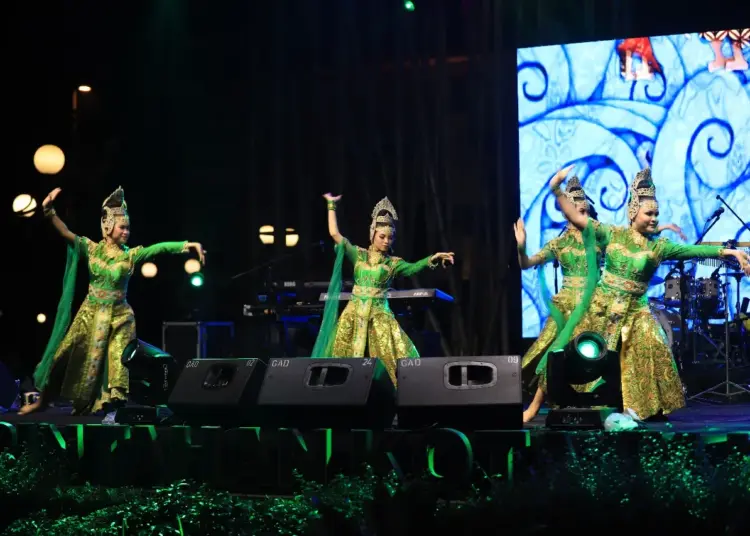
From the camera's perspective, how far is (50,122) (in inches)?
411

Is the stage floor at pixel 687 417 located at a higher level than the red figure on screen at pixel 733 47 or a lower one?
lower

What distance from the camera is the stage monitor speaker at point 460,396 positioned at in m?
4.45

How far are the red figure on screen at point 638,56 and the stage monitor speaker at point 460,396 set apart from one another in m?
5.62

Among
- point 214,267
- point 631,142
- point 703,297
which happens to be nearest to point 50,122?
point 214,267

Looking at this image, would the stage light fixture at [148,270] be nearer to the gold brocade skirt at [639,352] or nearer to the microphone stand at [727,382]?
the microphone stand at [727,382]

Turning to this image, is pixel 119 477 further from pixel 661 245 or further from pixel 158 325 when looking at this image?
pixel 158 325

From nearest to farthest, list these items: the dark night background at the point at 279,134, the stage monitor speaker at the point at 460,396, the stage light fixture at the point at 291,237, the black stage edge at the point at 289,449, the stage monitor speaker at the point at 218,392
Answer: the black stage edge at the point at 289,449, the stage monitor speaker at the point at 460,396, the stage monitor speaker at the point at 218,392, the dark night background at the point at 279,134, the stage light fixture at the point at 291,237

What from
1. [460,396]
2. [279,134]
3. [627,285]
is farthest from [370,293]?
[279,134]

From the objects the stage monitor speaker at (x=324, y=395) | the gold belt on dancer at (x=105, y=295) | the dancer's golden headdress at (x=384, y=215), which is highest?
the dancer's golden headdress at (x=384, y=215)

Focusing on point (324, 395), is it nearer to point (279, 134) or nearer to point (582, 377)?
point (582, 377)

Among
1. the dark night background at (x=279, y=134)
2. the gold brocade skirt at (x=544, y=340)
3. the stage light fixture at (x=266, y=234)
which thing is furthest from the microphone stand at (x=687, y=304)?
the stage light fixture at (x=266, y=234)

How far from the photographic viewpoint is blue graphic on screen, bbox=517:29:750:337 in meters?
9.09

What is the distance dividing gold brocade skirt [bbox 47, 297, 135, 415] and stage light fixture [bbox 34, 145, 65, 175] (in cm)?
146

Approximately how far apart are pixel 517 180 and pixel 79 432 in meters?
6.42
